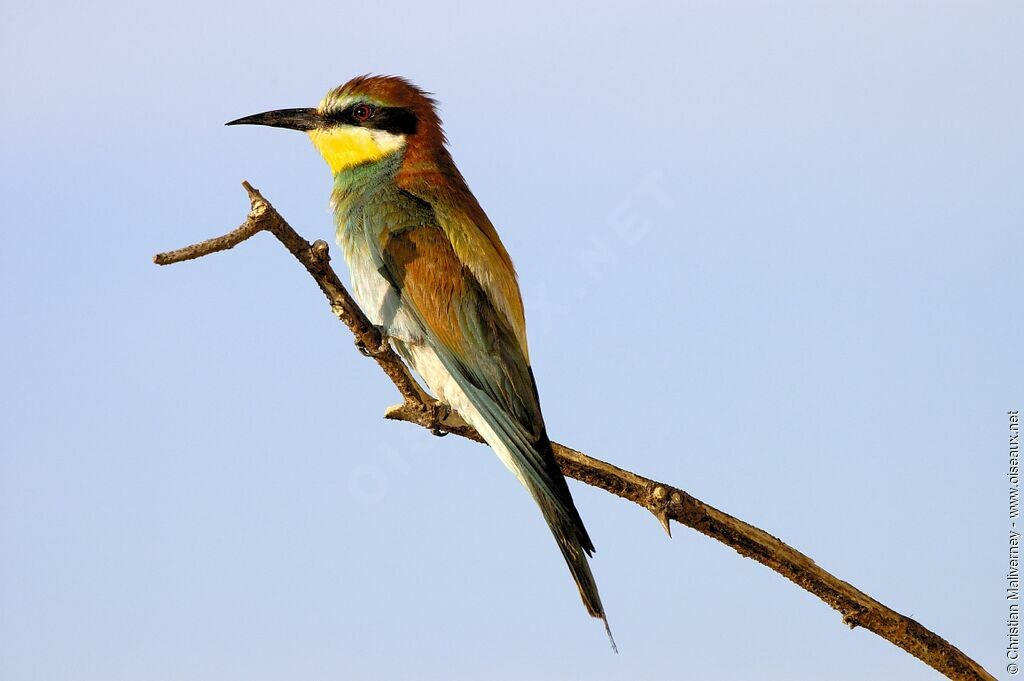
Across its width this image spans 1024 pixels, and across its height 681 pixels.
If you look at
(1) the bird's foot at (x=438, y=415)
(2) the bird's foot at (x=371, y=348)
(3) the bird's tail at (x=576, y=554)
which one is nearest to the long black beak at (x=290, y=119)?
(2) the bird's foot at (x=371, y=348)

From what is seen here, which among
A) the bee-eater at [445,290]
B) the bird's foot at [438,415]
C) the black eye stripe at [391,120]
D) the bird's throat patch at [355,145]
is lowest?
the bird's foot at [438,415]

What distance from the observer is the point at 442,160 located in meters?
3.11

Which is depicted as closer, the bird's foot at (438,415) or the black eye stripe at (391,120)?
the bird's foot at (438,415)

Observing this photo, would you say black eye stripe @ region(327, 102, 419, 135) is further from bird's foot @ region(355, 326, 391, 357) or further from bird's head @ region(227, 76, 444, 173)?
bird's foot @ region(355, 326, 391, 357)

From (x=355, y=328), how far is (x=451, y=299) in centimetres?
31

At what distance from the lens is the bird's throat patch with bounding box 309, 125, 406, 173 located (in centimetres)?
310

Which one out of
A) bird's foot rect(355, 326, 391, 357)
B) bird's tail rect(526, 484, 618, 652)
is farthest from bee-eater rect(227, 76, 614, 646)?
bird's foot rect(355, 326, 391, 357)

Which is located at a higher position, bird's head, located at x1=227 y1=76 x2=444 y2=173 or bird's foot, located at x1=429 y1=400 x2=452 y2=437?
bird's head, located at x1=227 y1=76 x2=444 y2=173

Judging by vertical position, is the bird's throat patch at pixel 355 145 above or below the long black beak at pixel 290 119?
below

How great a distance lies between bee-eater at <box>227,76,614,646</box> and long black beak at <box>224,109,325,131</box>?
0.59ft

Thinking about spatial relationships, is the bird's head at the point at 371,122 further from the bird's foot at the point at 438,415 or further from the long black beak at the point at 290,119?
the bird's foot at the point at 438,415

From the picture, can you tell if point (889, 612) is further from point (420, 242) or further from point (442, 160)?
point (442, 160)

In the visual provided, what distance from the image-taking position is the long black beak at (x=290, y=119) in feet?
10.6

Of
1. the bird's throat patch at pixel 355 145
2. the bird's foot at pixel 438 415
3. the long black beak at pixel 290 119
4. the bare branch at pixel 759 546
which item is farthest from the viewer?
the long black beak at pixel 290 119
